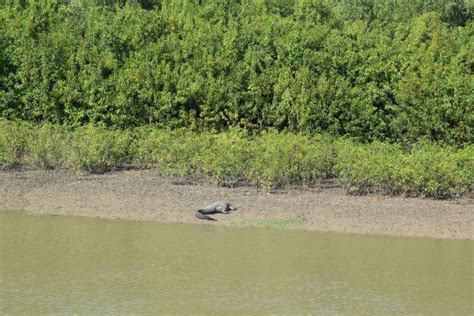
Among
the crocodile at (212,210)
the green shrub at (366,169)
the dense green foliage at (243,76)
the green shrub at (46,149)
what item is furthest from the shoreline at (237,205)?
the dense green foliage at (243,76)

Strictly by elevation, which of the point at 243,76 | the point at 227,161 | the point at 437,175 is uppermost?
the point at 243,76

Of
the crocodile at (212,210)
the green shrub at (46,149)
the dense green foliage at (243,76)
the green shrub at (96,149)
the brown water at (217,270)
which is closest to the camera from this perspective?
the brown water at (217,270)

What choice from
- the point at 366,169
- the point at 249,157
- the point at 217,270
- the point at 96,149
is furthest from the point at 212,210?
the point at 96,149

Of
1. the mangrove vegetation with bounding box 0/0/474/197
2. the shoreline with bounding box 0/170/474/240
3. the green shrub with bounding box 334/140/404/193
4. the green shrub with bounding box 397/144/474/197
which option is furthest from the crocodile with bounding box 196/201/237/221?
the green shrub with bounding box 397/144/474/197

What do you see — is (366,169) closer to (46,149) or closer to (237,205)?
(237,205)

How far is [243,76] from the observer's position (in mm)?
16016

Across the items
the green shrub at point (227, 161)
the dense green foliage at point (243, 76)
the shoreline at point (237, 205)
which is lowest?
the shoreline at point (237, 205)

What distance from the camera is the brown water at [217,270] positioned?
28.1ft

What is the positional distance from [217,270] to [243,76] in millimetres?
6987

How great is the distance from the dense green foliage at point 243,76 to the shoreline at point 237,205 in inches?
102

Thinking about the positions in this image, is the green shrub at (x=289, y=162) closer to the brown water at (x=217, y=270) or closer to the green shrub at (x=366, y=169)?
the green shrub at (x=366, y=169)

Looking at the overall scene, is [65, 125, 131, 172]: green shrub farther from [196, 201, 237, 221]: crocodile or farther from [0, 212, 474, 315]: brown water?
[196, 201, 237, 221]: crocodile

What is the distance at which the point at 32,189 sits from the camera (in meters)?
13.0

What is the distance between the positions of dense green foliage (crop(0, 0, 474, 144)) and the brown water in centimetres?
456
